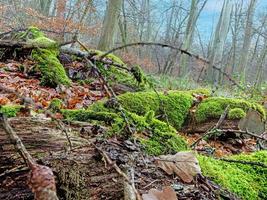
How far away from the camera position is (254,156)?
256cm

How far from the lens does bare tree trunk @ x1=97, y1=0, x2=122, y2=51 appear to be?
1036 centimetres

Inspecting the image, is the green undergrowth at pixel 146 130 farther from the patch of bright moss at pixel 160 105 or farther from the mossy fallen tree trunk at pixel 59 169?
the patch of bright moss at pixel 160 105

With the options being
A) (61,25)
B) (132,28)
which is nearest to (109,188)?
(61,25)

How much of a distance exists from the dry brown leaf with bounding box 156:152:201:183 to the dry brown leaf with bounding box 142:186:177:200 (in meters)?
0.25

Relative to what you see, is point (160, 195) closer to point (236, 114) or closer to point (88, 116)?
point (88, 116)

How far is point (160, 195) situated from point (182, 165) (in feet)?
1.18

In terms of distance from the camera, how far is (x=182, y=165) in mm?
1709

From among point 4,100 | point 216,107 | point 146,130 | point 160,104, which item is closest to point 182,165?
point 146,130

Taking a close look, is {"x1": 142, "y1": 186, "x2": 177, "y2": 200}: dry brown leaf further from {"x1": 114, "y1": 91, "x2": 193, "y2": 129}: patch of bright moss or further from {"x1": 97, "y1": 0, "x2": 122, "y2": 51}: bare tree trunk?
{"x1": 97, "y1": 0, "x2": 122, "y2": 51}: bare tree trunk

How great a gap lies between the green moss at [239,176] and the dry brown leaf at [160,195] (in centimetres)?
56

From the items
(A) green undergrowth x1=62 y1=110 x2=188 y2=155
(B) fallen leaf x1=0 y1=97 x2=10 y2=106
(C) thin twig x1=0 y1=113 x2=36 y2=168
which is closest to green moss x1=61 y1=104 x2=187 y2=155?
(A) green undergrowth x1=62 y1=110 x2=188 y2=155

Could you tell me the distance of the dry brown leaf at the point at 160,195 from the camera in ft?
4.39

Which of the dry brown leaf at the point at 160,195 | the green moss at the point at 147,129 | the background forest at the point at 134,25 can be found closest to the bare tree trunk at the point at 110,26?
the background forest at the point at 134,25

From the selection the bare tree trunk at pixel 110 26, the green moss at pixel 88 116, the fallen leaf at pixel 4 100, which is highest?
the bare tree trunk at pixel 110 26
